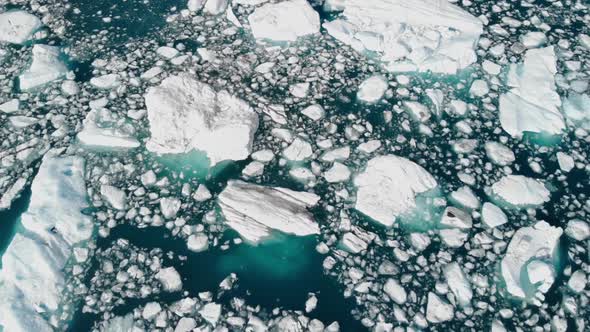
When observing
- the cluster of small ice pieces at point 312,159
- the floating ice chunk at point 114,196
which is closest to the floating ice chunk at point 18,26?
the cluster of small ice pieces at point 312,159

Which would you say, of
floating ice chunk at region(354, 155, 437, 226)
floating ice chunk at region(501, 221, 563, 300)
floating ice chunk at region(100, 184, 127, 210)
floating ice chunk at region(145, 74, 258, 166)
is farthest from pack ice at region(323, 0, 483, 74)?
floating ice chunk at region(100, 184, 127, 210)

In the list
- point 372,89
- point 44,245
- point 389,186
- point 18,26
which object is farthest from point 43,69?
point 389,186

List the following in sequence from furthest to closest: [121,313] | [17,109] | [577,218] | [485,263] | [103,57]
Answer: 1. [103,57]
2. [17,109]
3. [577,218]
4. [485,263]
5. [121,313]

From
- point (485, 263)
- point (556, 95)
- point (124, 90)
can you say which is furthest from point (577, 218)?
point (124, 90)

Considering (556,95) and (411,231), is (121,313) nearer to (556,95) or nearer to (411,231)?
(411,231)

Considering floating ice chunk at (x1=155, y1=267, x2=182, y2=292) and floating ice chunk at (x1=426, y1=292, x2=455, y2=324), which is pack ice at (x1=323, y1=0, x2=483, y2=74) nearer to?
floating ice chunk at (x1=426, y1=292, x2=455, y2=324)

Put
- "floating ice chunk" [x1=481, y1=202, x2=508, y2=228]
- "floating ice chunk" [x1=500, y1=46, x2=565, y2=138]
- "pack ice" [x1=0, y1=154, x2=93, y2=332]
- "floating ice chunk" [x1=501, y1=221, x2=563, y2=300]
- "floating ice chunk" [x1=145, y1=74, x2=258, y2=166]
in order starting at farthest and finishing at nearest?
"floating ice chunk" [x1=500, y1=46, x2=565, y2=138] < "floating ice chunk" [x1=145, y1=74, x2=258, y2=166] < "floating ice chunk" [x1=481, y1=202, x2=508, y2=228] < "floating ice chunk" [x1=501, y1=221, x2=563, y2=300] < "pack ice" [x1=0, y1=154, x2=93, y2=332]

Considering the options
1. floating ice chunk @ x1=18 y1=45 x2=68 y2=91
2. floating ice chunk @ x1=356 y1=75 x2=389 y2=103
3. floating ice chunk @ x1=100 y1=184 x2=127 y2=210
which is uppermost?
floating ice chunk @ x1=356 y1=75 x2=389 y2=103
